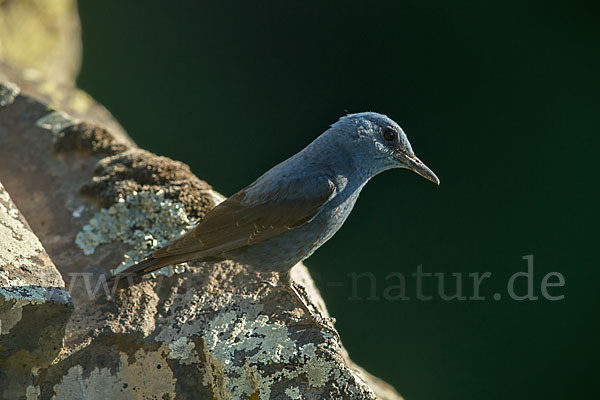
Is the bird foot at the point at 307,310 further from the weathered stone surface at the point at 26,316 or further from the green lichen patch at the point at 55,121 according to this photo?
the green lichen patch at the point at 55,121

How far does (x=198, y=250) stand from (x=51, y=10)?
17.5ft

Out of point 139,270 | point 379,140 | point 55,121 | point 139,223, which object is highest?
point 55,121

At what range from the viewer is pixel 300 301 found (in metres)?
3.72

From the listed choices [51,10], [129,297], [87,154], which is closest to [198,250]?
[129,297]

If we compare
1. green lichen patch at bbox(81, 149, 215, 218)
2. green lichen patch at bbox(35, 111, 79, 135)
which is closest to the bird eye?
green lichen patch at bbox(81, 149, 215, 218)

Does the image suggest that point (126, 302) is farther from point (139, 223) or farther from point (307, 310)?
point (307, 310)

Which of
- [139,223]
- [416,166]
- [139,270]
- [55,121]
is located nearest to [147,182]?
[139,223]

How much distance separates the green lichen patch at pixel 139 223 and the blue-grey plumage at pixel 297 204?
1.20ft

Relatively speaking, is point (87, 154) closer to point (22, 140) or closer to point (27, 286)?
point (22, 140)

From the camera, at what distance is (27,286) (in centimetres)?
298

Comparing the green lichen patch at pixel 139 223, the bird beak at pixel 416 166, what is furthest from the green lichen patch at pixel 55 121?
the bird beak at pixel 416 166

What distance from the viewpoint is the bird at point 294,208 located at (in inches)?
147

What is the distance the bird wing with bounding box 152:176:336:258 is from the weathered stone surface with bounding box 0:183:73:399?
74 centimetres

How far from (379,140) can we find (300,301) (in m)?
1.11
